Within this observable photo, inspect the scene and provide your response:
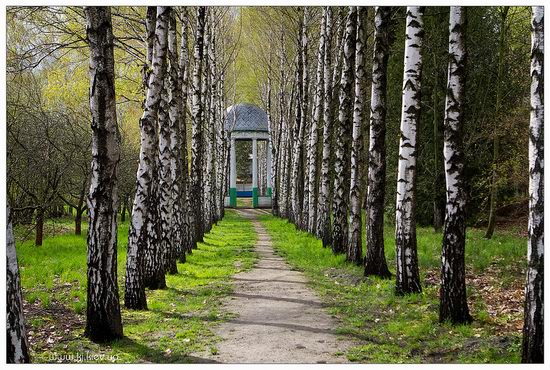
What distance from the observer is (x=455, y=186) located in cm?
761

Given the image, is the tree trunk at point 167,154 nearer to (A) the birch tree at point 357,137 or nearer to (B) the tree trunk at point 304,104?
(A) the birch tree at point 357,137

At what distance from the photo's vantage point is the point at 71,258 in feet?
52.6

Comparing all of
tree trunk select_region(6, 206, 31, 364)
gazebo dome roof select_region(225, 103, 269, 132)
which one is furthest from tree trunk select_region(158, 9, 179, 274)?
gazebo dome roof select_region(225, 103, 269, 132)

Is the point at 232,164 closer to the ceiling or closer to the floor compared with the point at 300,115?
closer to the floor

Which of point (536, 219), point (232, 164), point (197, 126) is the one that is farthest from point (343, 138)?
point (232, 164)

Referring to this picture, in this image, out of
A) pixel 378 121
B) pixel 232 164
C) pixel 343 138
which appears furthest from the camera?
pixel 232 164

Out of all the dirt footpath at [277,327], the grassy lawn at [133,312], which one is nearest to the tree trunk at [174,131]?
the grassy lawn at [133,312]

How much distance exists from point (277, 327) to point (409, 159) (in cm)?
352

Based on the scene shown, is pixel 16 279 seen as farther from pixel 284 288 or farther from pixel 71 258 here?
pixel 71 258

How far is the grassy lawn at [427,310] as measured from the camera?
6695 mm

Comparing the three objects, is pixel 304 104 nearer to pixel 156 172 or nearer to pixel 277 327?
pixel 156 172

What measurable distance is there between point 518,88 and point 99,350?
1635 cm

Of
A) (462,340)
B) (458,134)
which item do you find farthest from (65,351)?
(458,134)

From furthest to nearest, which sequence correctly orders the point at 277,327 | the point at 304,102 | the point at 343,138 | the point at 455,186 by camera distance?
the point at 304,102 < the point at 343,138 < the point at 277,327 < the point at 455,186
